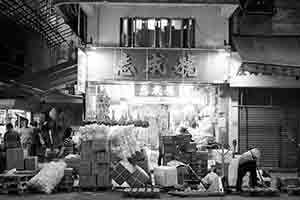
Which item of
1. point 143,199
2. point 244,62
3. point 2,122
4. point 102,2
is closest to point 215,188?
point 143,199

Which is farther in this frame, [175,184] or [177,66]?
[177,66]

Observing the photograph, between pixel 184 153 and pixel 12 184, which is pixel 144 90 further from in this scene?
pixel 12 184

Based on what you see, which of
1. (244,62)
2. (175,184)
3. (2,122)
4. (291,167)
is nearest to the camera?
(175,184)

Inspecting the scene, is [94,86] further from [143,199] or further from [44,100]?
[143,199]

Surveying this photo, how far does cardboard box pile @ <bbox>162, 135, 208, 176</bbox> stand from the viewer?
46.8 feet

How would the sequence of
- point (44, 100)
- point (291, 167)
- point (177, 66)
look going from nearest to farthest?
point (177, 66) → point (291, 167) → point (44, 100)

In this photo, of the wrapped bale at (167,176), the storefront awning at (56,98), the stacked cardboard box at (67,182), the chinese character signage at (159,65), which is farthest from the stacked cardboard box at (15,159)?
the storefront awning at (56,98)

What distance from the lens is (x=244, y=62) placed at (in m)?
15.8

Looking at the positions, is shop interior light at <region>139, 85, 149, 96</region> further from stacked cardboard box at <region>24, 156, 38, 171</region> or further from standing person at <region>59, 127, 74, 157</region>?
stacked cardboard box at <region>24, 156, 38, 171</region>

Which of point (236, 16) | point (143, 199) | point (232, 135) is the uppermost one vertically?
point (236, 16)

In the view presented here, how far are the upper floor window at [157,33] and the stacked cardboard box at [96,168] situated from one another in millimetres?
5623

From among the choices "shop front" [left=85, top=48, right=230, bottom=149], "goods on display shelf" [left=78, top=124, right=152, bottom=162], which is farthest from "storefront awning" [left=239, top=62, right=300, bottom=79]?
"goods on display shelf" [left=78, top=124, right=152, bottom=162]

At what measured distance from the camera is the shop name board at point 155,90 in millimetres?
17938

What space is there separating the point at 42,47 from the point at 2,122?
39.9 ft
